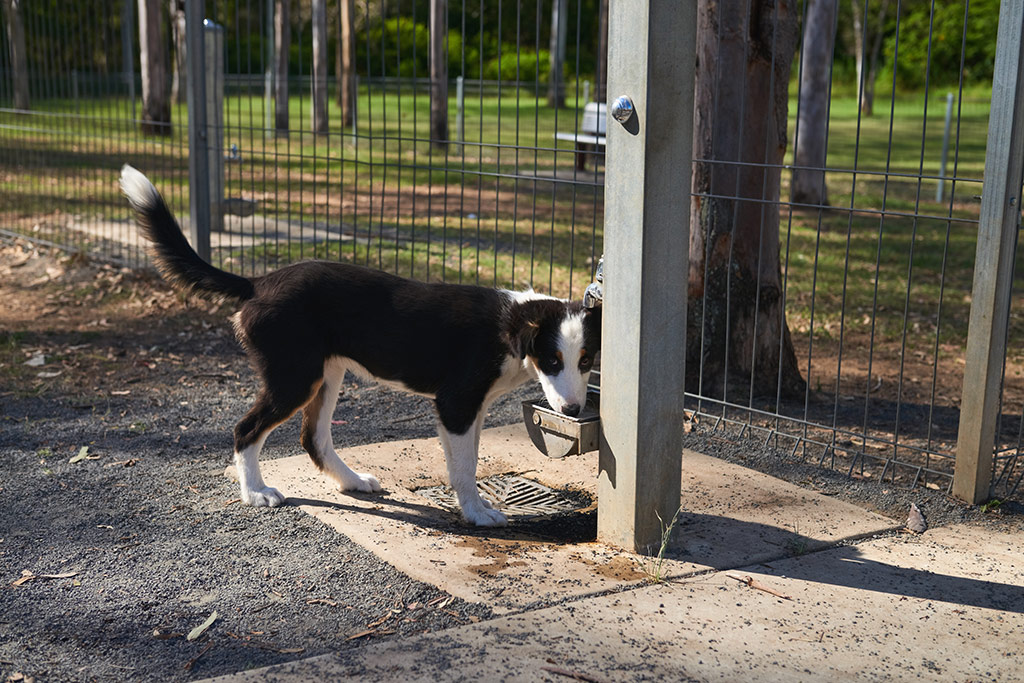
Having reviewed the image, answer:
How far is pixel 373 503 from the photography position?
15.8 ft

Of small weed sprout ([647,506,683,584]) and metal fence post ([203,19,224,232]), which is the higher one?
metal fence post ([203,19,224,232])

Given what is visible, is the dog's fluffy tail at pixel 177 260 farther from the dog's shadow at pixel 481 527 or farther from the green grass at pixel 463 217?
the green grass at pixel 463 217

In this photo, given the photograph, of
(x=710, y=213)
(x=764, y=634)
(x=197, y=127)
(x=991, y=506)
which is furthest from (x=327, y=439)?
(x=197, y=127)

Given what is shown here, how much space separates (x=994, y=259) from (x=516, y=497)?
2.44 metres

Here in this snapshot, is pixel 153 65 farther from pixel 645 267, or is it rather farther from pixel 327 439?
pixel 645 267

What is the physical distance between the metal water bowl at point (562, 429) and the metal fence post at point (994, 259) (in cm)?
175

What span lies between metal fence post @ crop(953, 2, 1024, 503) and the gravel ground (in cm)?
29

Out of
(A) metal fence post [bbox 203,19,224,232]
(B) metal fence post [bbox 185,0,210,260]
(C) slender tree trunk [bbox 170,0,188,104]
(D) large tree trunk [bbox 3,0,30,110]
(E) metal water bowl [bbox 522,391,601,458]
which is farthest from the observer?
(C) slender tree trunk [bbox 170,0,188,104]

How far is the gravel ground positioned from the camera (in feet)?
11.7

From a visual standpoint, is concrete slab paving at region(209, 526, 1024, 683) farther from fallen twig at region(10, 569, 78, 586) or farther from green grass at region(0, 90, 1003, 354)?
green grass at region(0, 90, 1003, 354)

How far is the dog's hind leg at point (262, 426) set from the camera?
15.0ft

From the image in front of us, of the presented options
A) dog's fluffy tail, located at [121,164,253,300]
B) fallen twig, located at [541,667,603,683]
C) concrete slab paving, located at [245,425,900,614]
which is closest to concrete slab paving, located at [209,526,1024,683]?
fallen twig, located at [541,667,603,683]

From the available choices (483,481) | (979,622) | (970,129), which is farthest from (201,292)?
(970,129)

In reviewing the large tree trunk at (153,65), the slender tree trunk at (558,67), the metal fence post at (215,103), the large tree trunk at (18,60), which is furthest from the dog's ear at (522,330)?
the large tree trunk at (153,65)
